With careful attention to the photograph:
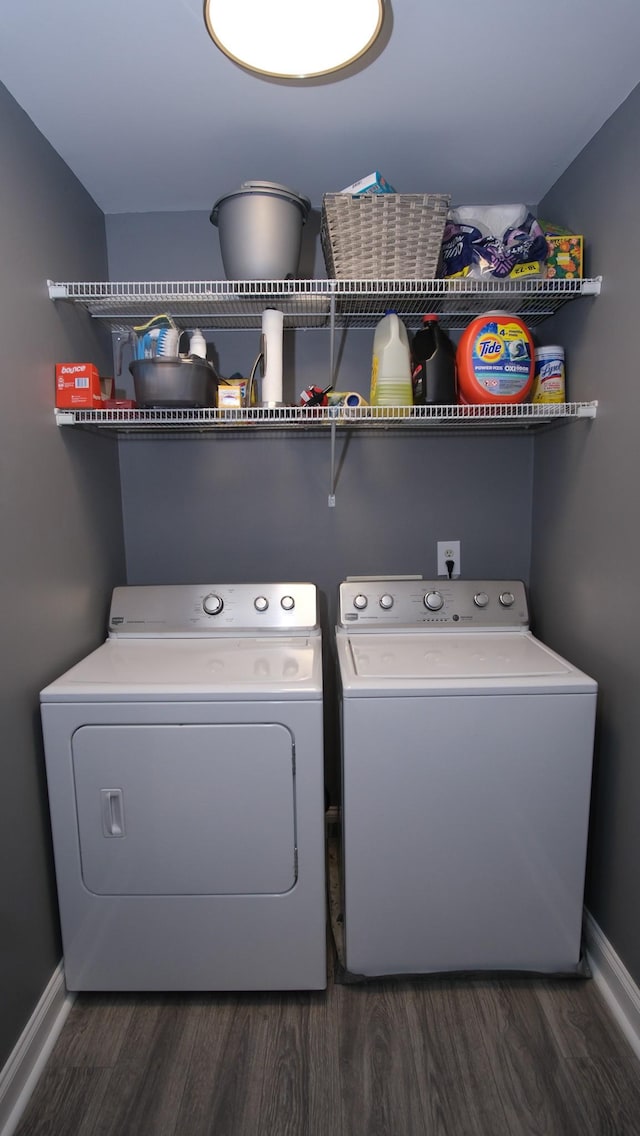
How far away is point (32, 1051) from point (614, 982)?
4.86 feet

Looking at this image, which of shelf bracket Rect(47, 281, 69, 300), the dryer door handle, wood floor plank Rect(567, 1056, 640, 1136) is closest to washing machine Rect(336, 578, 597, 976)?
wood floor plank Rect(567, 1056, 640, 1136)

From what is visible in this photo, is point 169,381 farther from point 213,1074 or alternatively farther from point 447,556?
point 213,1074

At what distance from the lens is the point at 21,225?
1.45 meters

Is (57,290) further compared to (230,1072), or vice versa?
(57,290)

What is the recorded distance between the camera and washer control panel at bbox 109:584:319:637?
1940 mm

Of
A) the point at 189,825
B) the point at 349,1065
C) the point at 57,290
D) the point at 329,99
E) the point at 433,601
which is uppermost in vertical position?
the point at 329,99

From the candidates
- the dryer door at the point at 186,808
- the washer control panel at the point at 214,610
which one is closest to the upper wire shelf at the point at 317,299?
the washer control panel at the point at 214,610

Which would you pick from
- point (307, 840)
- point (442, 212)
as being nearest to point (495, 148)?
point (442, 212)

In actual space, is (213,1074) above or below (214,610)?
below

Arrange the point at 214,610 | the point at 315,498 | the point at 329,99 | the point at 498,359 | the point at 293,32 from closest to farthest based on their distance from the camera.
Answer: the point at 293,32 → the point at 329,99 → the point at 498,359 → the point at 214,610 → the point at 315,498

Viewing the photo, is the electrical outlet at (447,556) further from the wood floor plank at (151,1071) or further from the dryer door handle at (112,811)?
the wood floor plank at (151,1071)

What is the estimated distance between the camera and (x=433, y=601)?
1969 millimetres

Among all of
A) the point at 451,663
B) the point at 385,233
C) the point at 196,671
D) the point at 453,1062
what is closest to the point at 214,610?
the point at 196,671

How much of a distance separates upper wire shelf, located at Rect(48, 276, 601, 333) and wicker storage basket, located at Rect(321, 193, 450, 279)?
6 centimetres
